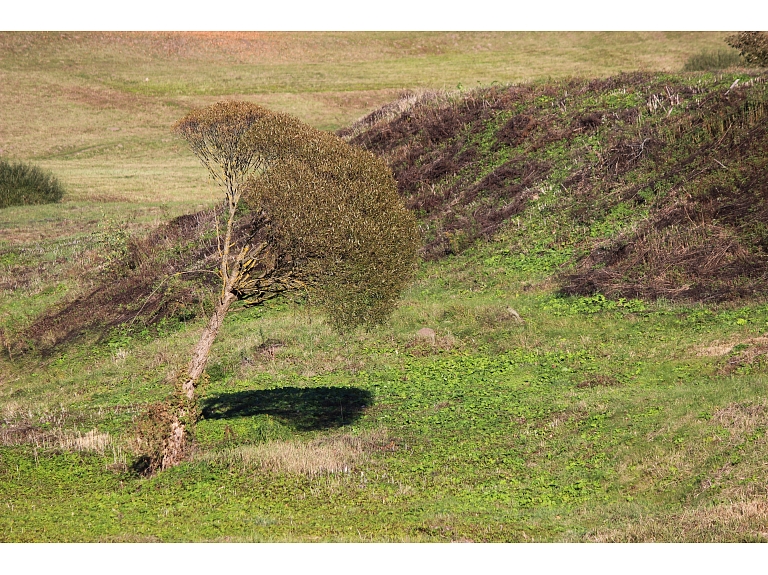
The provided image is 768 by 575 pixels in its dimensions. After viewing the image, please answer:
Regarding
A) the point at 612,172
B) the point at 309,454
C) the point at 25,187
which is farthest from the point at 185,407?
the point at 25,187

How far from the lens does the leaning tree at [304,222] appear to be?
25.8 meters

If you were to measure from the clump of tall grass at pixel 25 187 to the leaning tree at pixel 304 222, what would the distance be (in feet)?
163

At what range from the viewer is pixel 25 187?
73125 mm

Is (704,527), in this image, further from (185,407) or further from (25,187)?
(25,187)

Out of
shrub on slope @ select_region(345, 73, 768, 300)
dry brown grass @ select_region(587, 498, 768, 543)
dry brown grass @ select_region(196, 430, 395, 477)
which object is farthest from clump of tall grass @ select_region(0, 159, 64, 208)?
dry brown grass @ select_region(587, 498, 768, 543)

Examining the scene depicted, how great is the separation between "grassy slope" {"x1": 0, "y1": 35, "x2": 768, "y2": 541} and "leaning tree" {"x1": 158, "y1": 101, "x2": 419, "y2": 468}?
2891 mm

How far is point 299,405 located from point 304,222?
26.0 feet

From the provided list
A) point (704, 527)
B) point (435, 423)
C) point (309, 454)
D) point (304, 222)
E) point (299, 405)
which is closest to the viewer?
point (704, 527)

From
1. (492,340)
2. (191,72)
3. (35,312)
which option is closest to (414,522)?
(492,340)

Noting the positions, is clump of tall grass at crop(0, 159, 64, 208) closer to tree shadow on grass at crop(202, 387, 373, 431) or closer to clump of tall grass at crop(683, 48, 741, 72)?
tree shadow on grass at crop(202, 387, 373, 431)

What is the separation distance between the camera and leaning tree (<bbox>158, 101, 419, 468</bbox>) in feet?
84.7

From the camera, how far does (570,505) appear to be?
21.1m

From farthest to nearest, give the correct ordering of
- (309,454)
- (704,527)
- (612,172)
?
(612,172) < (309,454) < (704,527)

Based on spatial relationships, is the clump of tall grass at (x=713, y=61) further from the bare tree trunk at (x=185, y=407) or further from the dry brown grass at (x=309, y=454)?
the bare tree trunk at (x=185, y=407)
